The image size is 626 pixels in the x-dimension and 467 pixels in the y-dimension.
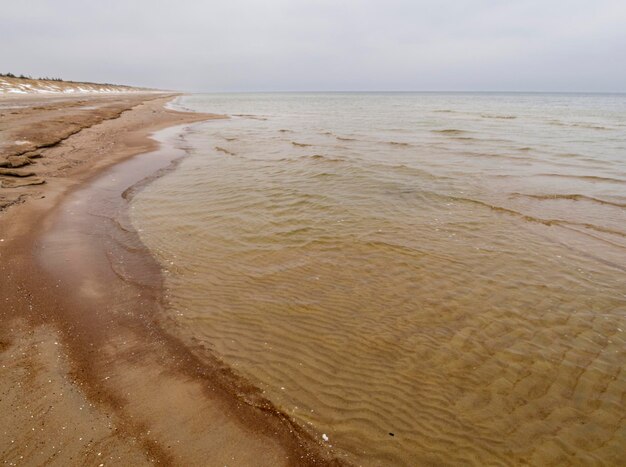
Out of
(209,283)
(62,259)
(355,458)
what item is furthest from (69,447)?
(62,259)

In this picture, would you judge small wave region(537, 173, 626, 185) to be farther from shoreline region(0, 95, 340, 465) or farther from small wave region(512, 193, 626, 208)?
shoreline region(0, 95, 340, 465)

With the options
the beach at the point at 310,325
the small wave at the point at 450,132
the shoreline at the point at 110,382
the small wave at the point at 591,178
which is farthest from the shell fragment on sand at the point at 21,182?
the small wave at the point at 450,132

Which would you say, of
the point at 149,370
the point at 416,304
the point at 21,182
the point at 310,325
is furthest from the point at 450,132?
the point at 149,370

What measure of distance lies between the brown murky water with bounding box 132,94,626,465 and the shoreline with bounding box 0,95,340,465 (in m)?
0.39

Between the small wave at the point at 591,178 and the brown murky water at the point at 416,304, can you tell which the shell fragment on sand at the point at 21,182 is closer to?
the brown murky water at the point at 416,304

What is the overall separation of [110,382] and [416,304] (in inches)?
190

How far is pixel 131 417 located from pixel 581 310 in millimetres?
7073

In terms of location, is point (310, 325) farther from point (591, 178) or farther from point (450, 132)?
point (450, 132)

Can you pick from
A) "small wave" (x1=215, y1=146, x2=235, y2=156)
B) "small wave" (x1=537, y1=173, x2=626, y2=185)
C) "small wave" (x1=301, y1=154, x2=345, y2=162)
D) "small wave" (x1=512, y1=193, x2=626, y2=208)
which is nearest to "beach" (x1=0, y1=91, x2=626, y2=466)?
"small wave" (x1=512, y1=193, x2=626, y2=208)

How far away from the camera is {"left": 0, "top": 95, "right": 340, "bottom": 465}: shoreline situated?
353 cm

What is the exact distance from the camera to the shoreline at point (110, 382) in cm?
353

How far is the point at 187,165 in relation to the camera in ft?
55.2

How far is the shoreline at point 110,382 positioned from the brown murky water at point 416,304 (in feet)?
1.27

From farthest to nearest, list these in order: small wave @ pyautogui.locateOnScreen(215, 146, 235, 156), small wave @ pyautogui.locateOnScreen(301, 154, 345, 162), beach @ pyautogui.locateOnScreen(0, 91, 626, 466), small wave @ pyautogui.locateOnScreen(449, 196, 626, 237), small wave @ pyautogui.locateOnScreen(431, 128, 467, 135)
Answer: small wave @ pyautogui.locateOnScreen(431, 128, 467, 135) < small wave @ pyautogui.locateOnScreen(215, 146, 235, 156) < small wave @ pyautogui.locateOnScreen(301, 154, 345, 162) < small wave @ pyautogui.locateOnScreen(449, 196, 626, 237) < beach @ pyautogui.locateOnScreen(0, 91, 626, 466)
